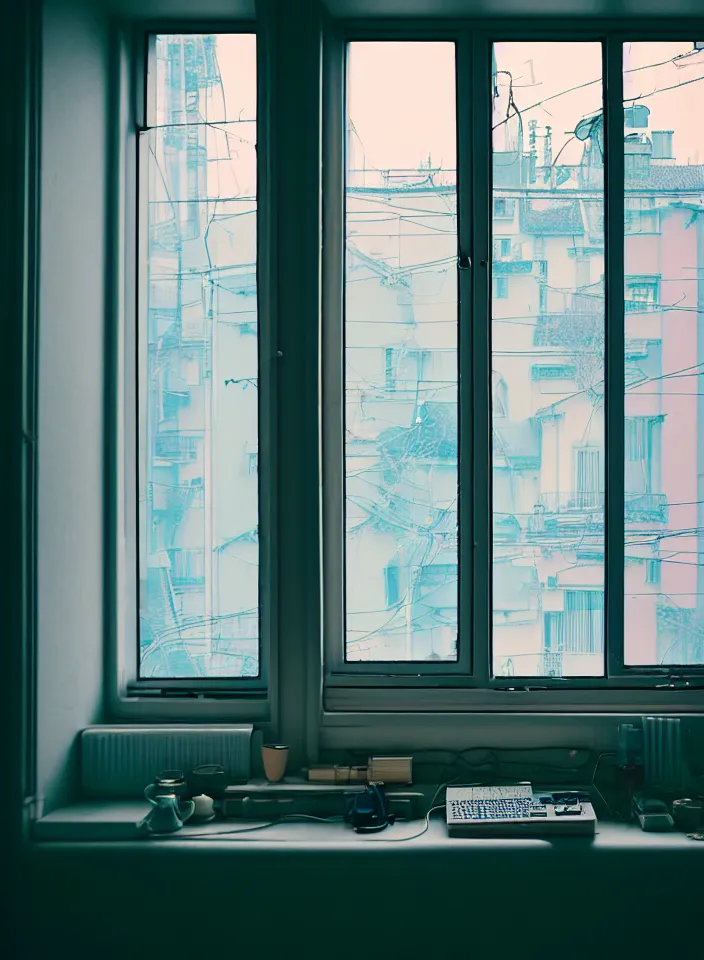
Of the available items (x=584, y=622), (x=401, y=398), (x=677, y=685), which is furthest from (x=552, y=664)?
(x=401, y=398)

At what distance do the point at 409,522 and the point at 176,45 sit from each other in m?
1.45

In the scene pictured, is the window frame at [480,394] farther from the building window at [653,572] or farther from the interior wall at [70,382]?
the interior wall at [70,382]

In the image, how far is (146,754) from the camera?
2115 mm

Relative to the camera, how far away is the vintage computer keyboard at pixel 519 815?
1.88 m

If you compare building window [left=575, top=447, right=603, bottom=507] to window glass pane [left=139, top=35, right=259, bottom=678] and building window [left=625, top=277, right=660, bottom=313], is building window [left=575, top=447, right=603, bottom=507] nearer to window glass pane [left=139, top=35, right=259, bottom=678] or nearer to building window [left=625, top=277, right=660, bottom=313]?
building window [left=625, top=277, right=660, bottom=313]

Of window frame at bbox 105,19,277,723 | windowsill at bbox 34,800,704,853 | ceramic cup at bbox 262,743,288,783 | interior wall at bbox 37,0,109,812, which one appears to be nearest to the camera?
windowsill at bbox 34,800,704,853

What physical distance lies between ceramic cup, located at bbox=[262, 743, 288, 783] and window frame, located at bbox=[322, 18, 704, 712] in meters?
0.19

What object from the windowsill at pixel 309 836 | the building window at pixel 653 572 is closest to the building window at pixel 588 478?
the building window at pixel 653 572

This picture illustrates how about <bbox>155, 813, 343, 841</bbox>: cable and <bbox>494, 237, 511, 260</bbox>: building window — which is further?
<bbox>494, 237, 511, 260</bbox>: building window

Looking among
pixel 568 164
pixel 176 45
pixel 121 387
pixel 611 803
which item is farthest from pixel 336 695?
pixel 176 45

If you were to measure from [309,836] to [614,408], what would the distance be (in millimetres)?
1313

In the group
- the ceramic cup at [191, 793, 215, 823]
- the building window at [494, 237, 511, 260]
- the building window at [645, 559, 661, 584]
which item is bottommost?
the ceramic cup at [191, 793, 215, 823]

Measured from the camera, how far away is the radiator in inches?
82.7

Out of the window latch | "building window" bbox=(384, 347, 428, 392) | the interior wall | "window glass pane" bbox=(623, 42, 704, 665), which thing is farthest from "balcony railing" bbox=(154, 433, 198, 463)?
the window latch
